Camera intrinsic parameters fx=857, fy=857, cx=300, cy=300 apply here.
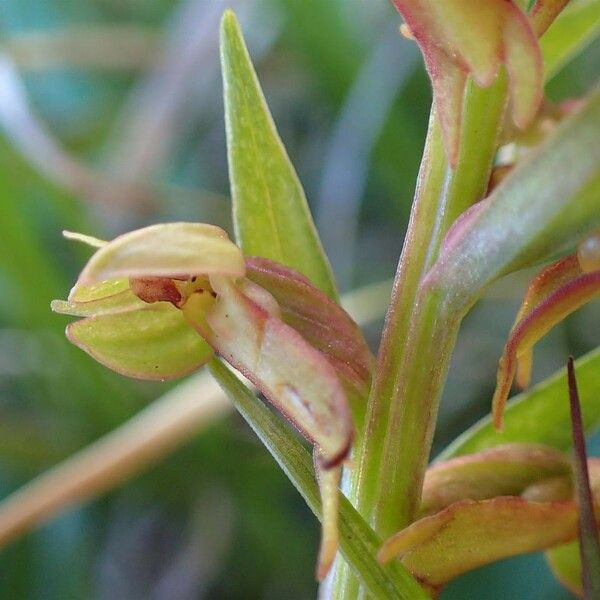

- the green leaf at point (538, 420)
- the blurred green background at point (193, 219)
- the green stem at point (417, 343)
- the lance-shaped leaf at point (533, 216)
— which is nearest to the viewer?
the lance-shaped leaf at point (533, 216)

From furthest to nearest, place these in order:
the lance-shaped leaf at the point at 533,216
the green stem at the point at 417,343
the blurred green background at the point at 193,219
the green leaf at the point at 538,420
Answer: the blurred green background at the point at 193,219 < the green leaf at the point at 538,420 < the green stem at the point at 417,343 < the lance-shaped leaf at the point at 533,216

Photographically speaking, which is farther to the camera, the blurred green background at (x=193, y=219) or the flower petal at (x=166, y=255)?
the blurred green background at (x=193, y=219)

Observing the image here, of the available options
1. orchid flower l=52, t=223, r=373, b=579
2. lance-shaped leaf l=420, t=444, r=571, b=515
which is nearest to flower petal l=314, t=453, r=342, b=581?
orchid flower l=52, t=223, r=373, b=579

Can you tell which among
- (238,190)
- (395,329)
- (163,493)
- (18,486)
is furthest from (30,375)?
(395,329)

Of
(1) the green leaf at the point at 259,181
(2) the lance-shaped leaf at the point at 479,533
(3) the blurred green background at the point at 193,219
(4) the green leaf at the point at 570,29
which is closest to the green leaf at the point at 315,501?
(2) the lance-shaped leaf at the point at 479,533

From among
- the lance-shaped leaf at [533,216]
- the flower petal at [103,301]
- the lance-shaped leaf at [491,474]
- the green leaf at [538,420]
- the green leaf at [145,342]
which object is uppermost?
the flower petal at [103,301]

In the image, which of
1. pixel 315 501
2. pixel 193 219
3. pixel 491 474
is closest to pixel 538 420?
pixel 491 474

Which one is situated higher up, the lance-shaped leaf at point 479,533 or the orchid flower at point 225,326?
the orchid flower at point 225,326

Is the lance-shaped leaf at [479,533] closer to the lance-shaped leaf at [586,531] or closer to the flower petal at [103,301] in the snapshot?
the lance-shaped leaf at [586,531]
